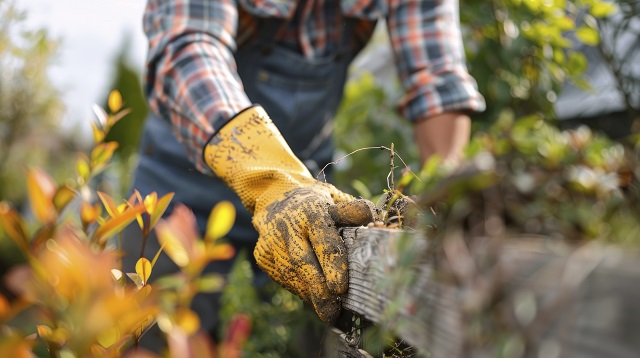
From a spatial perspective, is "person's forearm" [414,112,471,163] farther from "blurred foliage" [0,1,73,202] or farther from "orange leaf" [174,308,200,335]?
"blurred foliage" [0,1,73,202]

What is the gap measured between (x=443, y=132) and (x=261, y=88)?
774 mm

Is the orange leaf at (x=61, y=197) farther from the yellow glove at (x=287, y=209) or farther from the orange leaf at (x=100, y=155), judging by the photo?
the yellow glove at (x=287, y=209)

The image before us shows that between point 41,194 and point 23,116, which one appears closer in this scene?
point 41,194

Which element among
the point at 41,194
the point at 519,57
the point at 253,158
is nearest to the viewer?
the point at 41,194

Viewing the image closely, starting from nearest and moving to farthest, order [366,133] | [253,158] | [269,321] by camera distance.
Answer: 1. [253,158]
2. [269,321]
3. [366,133]

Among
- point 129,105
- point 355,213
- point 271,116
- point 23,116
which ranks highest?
point 355,213

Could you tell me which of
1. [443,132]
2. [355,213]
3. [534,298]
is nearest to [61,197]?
[534,298]

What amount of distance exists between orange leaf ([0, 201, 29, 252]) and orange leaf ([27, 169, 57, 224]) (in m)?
0.02

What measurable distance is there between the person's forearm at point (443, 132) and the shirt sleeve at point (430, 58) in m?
0.04

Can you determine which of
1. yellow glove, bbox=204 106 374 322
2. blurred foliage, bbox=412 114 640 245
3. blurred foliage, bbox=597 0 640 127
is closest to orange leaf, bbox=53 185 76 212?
blurred foliage, bbox=412 114 640 245

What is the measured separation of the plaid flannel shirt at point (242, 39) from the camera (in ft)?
6.27

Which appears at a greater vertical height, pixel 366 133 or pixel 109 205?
pixel 109 205

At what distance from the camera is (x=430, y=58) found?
2.62 metres

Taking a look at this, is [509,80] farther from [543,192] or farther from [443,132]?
[543,192]
